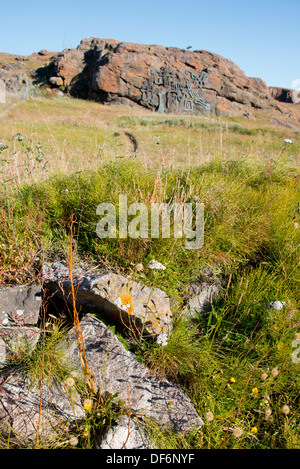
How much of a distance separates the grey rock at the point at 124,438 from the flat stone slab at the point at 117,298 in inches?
25.4

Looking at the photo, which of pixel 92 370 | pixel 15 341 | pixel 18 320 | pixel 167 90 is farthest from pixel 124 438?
pixel 167 90

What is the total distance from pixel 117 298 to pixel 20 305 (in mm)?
816

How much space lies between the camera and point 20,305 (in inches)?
95.0

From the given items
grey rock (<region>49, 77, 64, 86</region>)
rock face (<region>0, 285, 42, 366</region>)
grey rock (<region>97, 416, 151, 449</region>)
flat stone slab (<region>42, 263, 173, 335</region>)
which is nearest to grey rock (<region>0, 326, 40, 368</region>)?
rock face (<region>0, 285, 42, 366</region>)

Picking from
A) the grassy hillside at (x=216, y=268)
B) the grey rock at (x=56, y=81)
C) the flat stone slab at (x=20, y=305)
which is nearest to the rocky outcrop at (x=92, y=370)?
the flat stone slab at (x=20, y=305)

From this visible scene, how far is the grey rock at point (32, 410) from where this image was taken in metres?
1.79

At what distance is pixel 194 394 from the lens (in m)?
2.12

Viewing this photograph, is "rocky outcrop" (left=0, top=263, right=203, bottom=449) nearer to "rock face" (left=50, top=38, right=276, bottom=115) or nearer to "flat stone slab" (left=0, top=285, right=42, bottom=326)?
"flat stone slab" (left=0, top=285, right=42, bottom=326)

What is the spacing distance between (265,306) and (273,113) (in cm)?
4323

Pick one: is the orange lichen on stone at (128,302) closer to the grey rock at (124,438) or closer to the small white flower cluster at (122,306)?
the small white flower cluster at (122,306)

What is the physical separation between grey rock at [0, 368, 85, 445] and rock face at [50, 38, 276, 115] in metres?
33.7

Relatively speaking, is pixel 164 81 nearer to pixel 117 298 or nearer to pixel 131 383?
pixel 117 298
